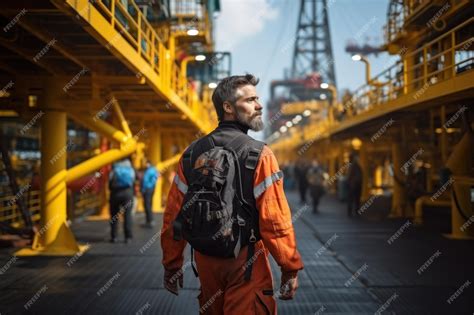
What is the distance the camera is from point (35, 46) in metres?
6.51

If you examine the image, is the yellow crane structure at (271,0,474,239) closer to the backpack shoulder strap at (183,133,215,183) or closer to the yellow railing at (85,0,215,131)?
the yellow railing at (85,0,215,131)

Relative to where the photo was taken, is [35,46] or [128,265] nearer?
[35,46]

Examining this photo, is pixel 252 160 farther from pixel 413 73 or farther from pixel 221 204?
pixel 413 73

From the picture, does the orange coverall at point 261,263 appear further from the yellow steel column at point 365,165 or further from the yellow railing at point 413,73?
the yellow steel column at point 365,165

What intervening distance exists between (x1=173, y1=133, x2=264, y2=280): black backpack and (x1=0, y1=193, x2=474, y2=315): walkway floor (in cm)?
268

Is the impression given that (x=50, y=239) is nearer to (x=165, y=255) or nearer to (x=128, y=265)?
(x=128, y=265)

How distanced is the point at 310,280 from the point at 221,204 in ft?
13.8

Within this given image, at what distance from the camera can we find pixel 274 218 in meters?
2.46

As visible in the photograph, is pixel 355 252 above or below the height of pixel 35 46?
below

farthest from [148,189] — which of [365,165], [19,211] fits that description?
[365,165]

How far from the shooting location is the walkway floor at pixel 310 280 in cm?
506

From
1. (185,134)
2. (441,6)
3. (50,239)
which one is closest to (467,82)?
(441,6)

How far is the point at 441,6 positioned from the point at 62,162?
965 centimetres

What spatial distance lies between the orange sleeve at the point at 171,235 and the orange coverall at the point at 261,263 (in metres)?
0.15
